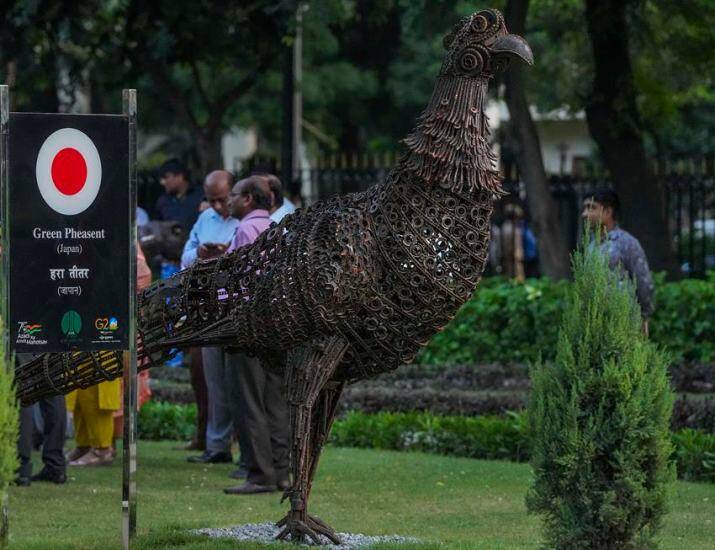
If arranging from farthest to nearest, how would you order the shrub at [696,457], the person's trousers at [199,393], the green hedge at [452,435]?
the person's trousers at [199,393] → the green hedge at [452,435] → the shrub at [696,457]

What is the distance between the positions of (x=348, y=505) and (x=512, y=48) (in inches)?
157

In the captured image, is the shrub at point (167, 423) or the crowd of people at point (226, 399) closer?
the crowd of people at point (226, 399)

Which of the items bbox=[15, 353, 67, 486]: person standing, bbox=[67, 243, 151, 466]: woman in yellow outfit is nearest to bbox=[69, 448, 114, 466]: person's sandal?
bbox=[67, 243, 151, 466]: woman in yellow outfit

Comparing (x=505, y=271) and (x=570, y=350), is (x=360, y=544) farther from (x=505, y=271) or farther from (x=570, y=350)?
(x=505, y=271)

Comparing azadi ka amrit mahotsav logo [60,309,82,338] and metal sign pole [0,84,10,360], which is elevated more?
metal sign pole [0,84,10,360]

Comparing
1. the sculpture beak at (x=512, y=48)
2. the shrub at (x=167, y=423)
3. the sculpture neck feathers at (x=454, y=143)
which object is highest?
the sculpture beak at (x=512, y=48)

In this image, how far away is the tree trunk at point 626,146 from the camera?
1955 cm

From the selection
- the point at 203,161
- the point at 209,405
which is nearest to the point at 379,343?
the point at 209,405

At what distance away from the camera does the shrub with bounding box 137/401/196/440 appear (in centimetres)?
1454

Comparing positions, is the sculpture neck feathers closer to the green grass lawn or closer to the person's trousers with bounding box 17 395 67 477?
the green grass lawn

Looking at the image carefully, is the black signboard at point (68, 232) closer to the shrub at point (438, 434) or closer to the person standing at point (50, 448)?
the person standing at point (50, 448)

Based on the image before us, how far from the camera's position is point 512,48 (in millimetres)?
7859

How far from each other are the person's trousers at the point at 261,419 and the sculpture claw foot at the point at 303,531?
2900 mm

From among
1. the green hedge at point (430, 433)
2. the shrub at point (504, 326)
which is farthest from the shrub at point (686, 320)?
the green hedge at point (430, 433)
